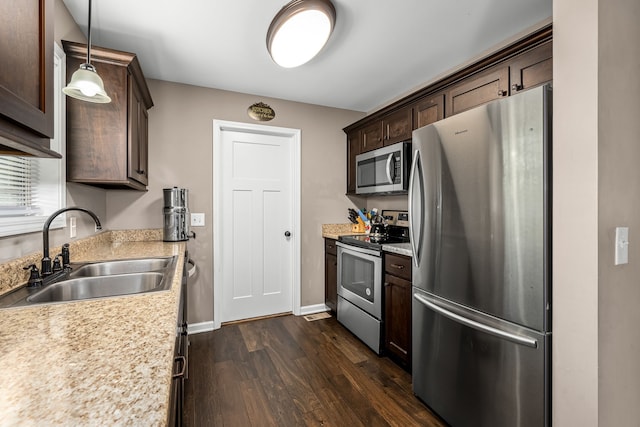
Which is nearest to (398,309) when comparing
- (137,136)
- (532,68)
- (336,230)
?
(336,230)

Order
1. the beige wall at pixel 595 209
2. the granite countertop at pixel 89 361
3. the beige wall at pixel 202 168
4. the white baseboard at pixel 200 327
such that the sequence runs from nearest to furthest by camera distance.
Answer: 1. the granite countertop at pixel 89 361
2. the beige wall at pixel 595 209
3. the beige wall at pixel 202 168
4. the white baseboard at pixel 200 327

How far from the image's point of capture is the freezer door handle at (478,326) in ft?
4.05

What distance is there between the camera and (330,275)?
326 centimetres

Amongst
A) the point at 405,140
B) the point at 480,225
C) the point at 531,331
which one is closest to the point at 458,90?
the point at 405,140

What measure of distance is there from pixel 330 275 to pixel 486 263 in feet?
6.71

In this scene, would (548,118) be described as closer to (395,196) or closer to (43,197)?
(395,196)

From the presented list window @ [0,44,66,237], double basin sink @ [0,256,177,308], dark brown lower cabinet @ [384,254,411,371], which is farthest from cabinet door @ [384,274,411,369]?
window @ [0,44,66,237]

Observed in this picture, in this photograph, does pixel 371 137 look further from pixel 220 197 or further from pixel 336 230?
pixel 220 197

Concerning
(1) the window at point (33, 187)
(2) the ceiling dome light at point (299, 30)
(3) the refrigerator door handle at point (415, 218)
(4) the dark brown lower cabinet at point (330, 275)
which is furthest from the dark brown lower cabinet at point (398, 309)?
(1) the window at point (33, 187)

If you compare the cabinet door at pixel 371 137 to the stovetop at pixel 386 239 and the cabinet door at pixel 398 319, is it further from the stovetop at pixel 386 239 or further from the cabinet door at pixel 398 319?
→ the cabinet door at pixel 398 319

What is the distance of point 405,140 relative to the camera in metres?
2.58
